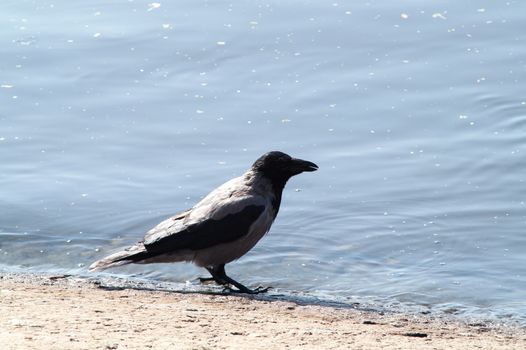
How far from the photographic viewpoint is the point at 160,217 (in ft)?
41.3

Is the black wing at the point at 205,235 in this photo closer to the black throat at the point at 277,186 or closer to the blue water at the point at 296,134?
the black throat at the point at 277,186

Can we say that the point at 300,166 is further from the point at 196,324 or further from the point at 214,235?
the point at 196,324

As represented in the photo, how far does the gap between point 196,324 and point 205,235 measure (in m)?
2.05

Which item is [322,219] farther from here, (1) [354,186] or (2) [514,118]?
(2) [514,118]

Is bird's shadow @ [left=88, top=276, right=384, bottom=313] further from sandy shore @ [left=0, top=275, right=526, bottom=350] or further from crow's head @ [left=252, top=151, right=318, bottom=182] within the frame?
crow's head @ [left=252, top=151, right=318, bottom=182]

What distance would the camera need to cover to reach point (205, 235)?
35.1 ft

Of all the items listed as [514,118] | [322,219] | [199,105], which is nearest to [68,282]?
[322,219]

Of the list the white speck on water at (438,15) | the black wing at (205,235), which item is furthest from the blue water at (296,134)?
the black wing at (205,235)

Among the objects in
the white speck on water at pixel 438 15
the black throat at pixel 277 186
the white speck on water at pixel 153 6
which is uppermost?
the white speck on water at pixel 153 6

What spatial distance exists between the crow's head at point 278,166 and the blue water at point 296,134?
2.71 feet

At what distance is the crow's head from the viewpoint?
1112 centimetres

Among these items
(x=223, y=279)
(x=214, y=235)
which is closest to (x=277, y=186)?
(x=214, y=235)

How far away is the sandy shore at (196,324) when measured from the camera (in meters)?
8.01

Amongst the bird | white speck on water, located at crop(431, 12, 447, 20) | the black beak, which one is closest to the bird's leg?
the bird
